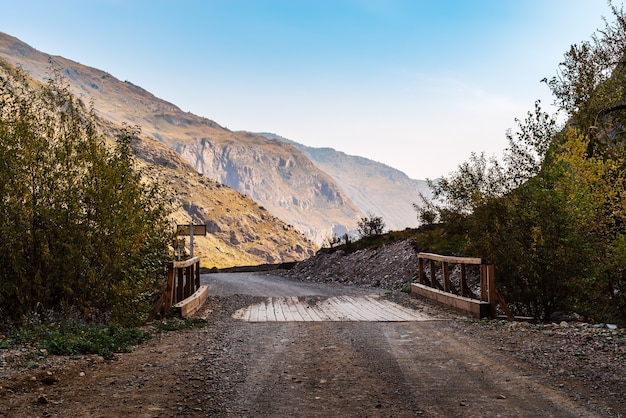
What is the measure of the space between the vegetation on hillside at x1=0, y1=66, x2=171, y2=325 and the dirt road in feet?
6.61

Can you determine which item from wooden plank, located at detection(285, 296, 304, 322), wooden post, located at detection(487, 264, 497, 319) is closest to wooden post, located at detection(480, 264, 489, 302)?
wooden post, located at detection(487, 264, 497, 319)

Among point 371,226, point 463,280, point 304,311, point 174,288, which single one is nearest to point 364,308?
point 304,311

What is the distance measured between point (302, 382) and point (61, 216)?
6018mm

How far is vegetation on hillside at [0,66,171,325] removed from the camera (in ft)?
30.5

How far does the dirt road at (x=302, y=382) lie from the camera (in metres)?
5.21

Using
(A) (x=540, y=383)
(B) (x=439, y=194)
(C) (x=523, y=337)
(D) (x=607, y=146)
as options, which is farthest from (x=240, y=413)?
(B) (x=439, y=194)

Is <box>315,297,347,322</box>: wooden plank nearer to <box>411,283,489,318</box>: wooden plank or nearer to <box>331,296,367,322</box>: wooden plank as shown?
<box>331,296,367,322</box>: wooden plank

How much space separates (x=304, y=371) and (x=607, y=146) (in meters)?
14.1

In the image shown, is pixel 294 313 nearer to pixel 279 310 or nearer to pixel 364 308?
pixel 279 310

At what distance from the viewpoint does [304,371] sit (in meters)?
6.87

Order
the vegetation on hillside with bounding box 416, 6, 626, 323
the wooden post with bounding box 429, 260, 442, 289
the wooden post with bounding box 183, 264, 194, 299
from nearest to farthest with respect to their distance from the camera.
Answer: the vegetation on hillside with bounding box 416, 6, 626, 323
the wooden post with bounding box 183, 264, 194, 299
the wooden post with bounding box 429, 260, 442, 289

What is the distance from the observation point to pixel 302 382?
630cm

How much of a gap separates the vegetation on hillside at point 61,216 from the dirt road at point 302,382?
2014 millimetres

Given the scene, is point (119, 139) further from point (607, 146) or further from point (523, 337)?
point (607, 146)
